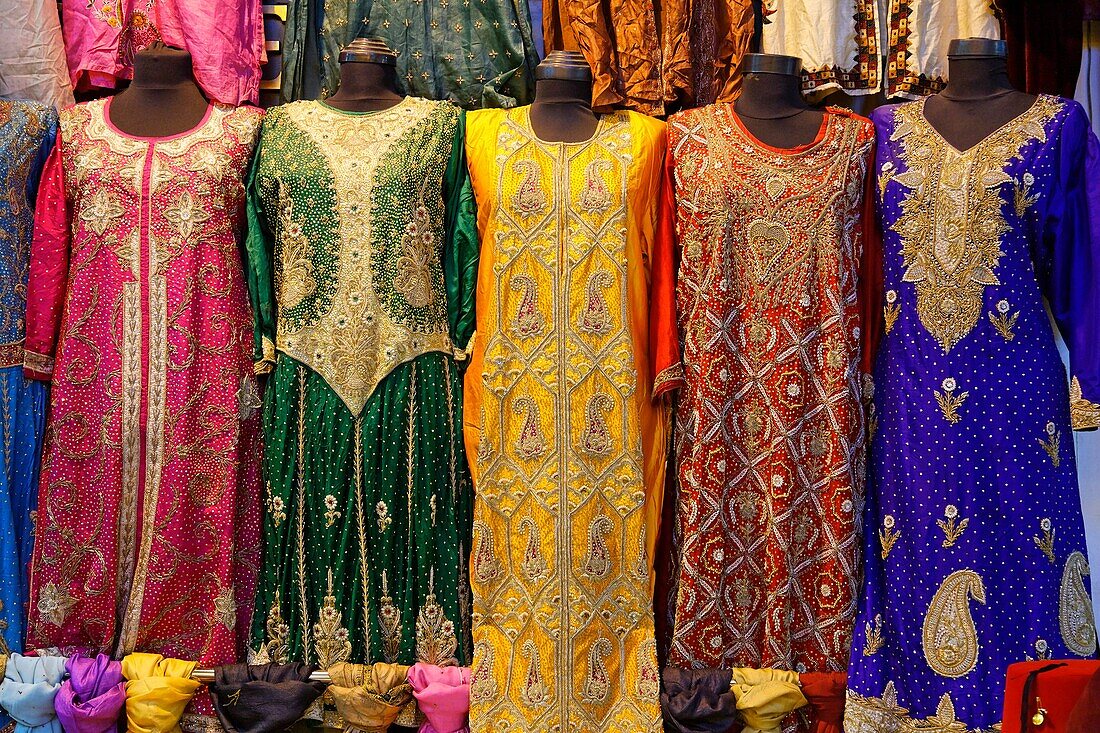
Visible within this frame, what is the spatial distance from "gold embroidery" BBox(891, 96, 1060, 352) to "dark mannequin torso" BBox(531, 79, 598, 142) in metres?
0.82

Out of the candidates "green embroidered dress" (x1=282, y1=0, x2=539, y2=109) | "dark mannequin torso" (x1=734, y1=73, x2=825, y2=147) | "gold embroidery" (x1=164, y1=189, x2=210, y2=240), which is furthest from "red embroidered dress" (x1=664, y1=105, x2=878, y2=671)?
"gold embroidery" (x1=164, y1=189, x2=210, y2=240)

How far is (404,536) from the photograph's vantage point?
310 cm

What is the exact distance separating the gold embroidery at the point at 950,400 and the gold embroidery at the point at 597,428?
2.63ft

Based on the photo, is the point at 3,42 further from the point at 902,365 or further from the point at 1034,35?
the point at 1034,35

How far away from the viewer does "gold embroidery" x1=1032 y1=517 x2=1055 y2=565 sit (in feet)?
9.53

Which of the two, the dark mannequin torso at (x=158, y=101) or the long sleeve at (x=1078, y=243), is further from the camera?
the dark mannequin torso at (x=158, y=101)

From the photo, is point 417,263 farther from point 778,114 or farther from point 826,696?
point 826,696

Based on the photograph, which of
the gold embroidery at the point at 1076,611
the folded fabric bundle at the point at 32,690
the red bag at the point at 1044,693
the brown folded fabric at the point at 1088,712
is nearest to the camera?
the brown folded fabric at the point at 1088,712

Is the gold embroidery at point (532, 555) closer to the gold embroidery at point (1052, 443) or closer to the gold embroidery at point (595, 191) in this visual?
the gold embroidery at point (595, 191)

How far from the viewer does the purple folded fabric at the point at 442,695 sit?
2.98 metres

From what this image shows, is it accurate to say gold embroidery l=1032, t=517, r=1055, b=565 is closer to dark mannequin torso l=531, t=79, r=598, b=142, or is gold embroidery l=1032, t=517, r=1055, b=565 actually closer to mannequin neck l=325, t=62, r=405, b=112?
dark mannequin torso l=531, t=79, r=598, b=142

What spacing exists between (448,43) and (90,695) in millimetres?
1939

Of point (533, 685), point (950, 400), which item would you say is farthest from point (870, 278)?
point (533, 685)

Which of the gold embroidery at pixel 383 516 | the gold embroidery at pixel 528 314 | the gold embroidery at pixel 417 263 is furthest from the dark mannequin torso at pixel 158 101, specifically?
the gold embroidery at pixel 383 516
